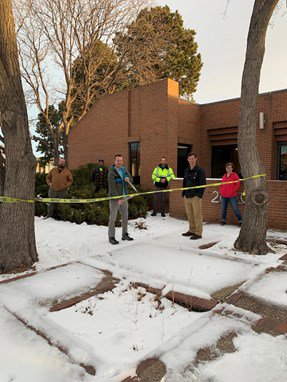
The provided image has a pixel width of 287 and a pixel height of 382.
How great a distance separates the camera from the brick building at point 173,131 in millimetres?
10914

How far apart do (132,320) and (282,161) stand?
1050 centimetres

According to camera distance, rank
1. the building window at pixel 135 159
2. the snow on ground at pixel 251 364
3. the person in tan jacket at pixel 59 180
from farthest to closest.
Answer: the building window at pixel 135 159 → the person in tan jacket at pixel 59 180 → the snow on ground at pixel 251 364

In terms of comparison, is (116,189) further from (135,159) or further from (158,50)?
(158,50)

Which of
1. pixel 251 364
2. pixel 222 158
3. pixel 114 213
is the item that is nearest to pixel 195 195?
pixel 114 213

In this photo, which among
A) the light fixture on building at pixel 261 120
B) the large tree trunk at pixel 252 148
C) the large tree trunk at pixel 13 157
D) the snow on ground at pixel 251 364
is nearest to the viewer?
the snow on ground at pixel 251 364

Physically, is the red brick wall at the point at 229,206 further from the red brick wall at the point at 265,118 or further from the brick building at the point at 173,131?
the red brick wall at the point at 265,118

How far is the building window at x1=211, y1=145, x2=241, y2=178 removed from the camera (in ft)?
42.3

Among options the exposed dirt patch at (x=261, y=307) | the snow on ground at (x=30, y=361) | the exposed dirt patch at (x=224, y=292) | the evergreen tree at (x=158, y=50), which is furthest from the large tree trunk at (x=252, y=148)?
the evergreen tree at (x=158, y=50)

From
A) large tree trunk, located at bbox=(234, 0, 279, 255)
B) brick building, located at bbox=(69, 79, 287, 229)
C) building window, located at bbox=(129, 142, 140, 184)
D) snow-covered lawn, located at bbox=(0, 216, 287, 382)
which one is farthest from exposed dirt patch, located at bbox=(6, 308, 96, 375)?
building window, located at bbox=(129, 142, 140, 184)

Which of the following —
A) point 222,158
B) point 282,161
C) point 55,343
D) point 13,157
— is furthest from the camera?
point 222,158

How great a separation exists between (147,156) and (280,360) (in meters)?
9.77

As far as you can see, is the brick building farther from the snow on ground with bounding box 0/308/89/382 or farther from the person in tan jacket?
the snow on ground with bounding box 0/308/89/382

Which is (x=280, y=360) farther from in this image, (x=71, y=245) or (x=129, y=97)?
(x=129, y=97)

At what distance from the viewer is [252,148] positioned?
520 cm
